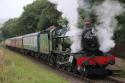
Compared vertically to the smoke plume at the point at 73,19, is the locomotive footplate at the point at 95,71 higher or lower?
lower

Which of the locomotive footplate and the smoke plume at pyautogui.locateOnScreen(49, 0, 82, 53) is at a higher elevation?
the smoke plume at pyautogui.locateOnScreen(49, 0, 82, 53)

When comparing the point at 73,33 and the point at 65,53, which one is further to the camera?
the point at 65,53

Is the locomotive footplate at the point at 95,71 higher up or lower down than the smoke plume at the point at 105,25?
lower down

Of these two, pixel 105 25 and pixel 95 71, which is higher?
pixel 105 25

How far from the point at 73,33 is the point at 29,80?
19.1 feet

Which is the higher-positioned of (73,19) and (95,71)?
(73,19)

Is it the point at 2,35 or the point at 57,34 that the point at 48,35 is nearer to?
the point at 57,34

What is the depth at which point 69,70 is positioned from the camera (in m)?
22.5

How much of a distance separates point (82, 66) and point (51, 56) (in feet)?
26.6

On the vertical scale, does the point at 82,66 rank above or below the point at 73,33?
below

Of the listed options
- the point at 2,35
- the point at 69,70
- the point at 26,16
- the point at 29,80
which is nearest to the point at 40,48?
the point at 69,70

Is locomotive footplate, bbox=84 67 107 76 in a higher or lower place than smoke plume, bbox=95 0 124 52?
lower

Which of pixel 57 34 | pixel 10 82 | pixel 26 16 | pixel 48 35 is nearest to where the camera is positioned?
pixel 10 82

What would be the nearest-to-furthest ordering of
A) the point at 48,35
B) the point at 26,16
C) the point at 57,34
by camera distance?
the point at 57,34 → the point at 48,35 → the point at 26,16
